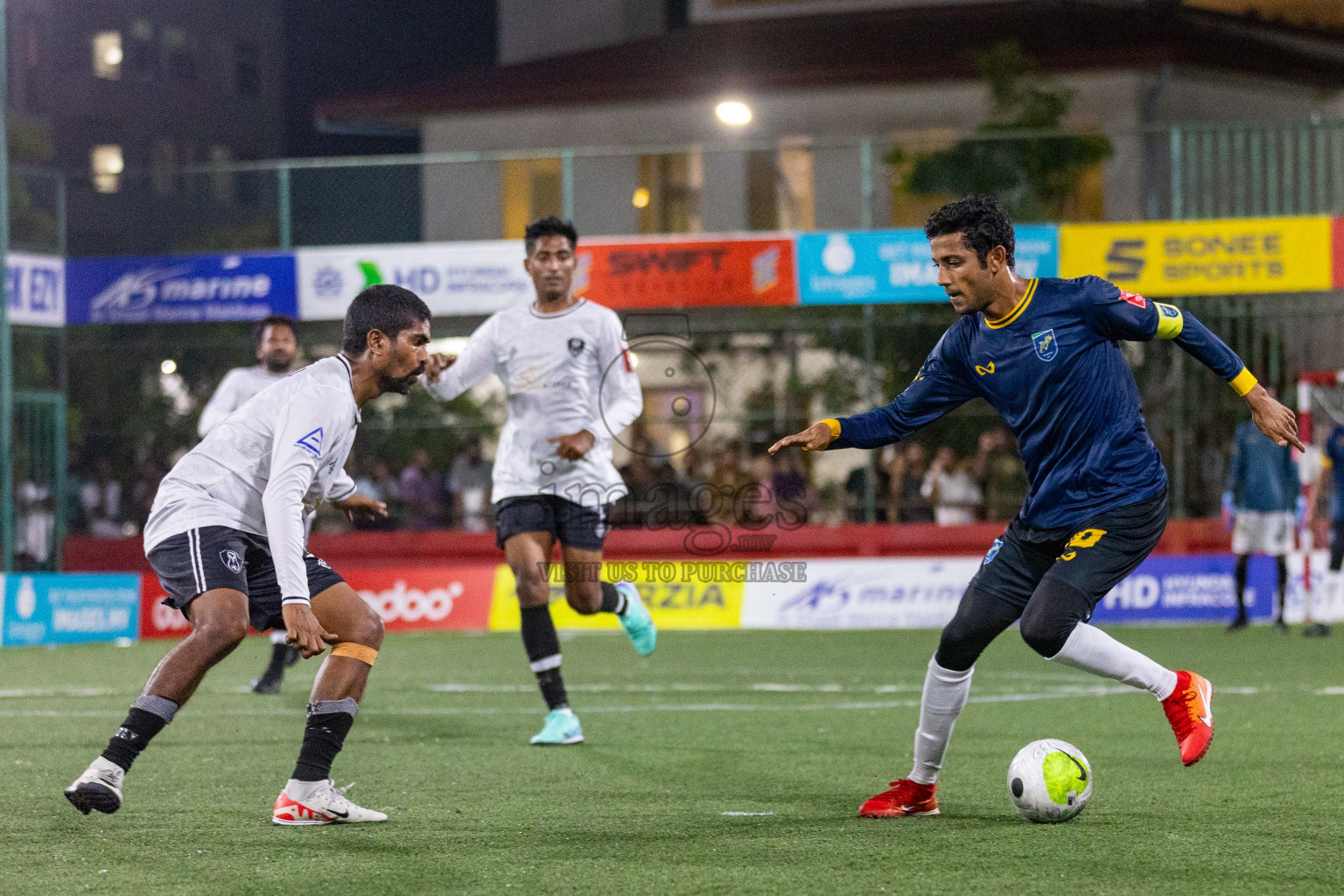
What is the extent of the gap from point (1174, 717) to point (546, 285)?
375cm

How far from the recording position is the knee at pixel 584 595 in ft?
26.0

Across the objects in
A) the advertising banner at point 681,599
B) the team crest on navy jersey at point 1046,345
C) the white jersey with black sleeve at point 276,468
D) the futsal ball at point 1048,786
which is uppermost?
the team crest on navy jersey at point 1046,345

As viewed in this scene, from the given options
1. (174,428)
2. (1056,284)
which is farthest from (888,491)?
(1056,284)

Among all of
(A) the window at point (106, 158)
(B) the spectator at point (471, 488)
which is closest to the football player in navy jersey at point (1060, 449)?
(B) the spectator at point (471, 488)

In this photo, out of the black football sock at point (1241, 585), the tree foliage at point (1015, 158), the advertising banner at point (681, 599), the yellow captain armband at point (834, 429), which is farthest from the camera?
the tree foliage at point (1015, 158)

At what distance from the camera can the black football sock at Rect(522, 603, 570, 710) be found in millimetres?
7801

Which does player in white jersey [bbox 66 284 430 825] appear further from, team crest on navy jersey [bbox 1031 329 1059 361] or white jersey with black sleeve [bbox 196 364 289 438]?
white jersey with black sleeve [bbox 196 364 289 438]

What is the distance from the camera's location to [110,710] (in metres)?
9.37

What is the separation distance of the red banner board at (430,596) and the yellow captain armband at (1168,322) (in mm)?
11843

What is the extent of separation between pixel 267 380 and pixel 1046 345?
5955 mm

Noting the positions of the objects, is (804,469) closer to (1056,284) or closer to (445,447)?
(445,447)

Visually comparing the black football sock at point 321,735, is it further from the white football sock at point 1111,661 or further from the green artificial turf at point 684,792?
the white football sock at point 1111,661

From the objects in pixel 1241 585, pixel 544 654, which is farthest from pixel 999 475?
pixel 544 654

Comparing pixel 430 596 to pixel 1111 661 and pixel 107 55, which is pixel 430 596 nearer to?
pixel 1111 661
